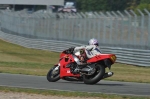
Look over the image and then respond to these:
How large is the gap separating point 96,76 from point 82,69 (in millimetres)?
630

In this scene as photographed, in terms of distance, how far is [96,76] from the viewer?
633 inches

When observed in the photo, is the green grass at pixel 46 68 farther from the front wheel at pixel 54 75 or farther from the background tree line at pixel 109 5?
the background tree line at pixel 109 5

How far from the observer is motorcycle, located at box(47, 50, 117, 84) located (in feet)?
52.5

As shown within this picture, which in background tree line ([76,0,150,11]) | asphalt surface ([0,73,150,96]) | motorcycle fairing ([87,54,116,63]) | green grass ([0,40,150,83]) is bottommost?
green grass ([0,40,150,83])

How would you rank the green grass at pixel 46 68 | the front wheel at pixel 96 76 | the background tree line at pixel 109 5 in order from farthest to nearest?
the background tree line at pixel 109 5 → the green grass at pixel 46 68 → the front wheel at pixel 96 76

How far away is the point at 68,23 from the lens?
1626 inches

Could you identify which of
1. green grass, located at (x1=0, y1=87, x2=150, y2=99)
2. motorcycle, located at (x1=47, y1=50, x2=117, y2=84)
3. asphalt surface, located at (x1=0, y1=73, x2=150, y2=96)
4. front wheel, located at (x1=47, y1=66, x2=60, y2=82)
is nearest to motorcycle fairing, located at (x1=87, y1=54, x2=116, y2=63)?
motorcycle, located at (x1=47, y1=50, x2=117, y2=84)

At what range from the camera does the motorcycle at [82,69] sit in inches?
631

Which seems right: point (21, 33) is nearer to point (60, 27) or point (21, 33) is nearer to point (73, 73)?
point (60, 27)

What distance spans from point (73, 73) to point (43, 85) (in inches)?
46.4

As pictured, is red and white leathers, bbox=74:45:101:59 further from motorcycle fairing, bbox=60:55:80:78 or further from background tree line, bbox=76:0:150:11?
background tree line, bbox=76:0:150:11

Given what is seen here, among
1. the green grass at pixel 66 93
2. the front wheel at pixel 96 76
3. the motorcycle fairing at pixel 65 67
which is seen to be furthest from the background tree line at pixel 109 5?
the green grass at pixel 66 93

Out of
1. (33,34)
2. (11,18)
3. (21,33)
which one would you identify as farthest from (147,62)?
(11,18)

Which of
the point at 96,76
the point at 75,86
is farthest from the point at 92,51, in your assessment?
the point at 75,86
